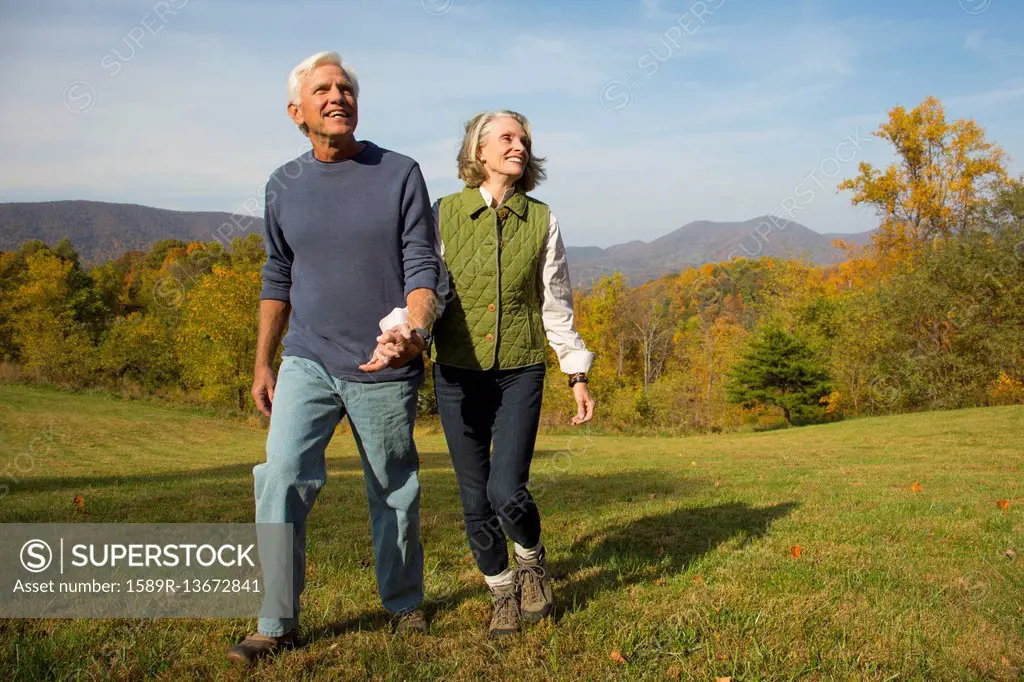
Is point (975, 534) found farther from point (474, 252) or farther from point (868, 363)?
point (868, 363)

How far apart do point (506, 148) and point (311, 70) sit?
91 cm

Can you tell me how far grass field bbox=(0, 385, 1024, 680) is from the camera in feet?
8.99

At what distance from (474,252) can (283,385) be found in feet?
3.41

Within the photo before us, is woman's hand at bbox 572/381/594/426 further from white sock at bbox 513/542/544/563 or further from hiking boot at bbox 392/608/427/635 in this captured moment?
hiking boot at bbox 392/608/427/635

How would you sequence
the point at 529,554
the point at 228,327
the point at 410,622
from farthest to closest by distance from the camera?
the point at 228,327, the point at 529,554, the point at 410,622

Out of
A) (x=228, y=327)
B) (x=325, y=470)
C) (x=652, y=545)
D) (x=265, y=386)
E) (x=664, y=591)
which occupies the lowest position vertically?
(x=652, y=545)

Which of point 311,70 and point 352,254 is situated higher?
point 311,70

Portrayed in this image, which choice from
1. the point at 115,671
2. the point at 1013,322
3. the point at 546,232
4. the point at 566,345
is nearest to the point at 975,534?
the point at 566,345

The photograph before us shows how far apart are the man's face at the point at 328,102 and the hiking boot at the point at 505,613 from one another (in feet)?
7.05

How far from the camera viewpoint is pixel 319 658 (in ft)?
9.17

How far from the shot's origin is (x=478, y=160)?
3393mm

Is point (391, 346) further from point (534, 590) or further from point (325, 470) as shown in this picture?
point (534, 590)

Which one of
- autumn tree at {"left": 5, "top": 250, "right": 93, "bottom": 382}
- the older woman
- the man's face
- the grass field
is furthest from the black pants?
autumn tree at {"left": 5, "top": 250, "right": 93, "bottom": 382}

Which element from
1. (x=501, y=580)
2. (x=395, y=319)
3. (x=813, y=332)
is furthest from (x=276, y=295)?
(x=813, y=332)
